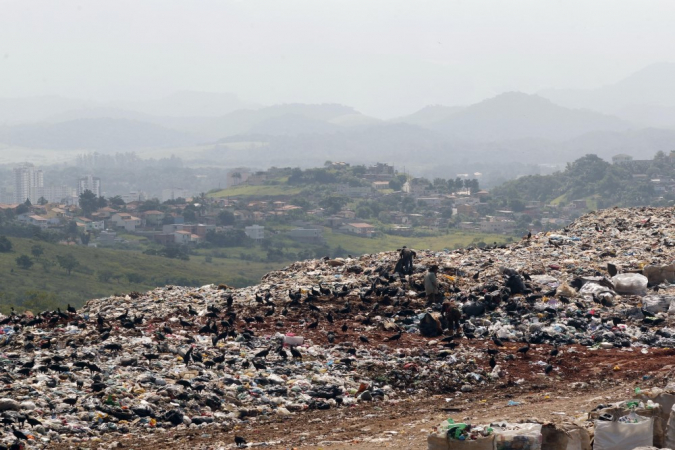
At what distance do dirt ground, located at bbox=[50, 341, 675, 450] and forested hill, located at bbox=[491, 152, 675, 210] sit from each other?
85.8 metres

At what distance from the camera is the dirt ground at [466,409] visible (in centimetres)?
786

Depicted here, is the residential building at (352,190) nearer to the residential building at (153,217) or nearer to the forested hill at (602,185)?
the forested hill at (602,185)

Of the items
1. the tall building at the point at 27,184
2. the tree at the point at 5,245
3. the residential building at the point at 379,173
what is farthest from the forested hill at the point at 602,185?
the tall building at the point at 27,184

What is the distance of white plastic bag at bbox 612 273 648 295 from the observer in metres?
13.2

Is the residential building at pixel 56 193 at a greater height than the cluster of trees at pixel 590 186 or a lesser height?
lesser

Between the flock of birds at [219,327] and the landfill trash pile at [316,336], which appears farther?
the flock of birds at [219,327]

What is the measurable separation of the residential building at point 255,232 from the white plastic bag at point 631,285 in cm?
6961

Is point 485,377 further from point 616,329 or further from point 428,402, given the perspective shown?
point 616,329

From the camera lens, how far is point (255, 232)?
3273 inches

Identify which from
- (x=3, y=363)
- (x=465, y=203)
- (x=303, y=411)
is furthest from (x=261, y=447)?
(x=465, y=203)

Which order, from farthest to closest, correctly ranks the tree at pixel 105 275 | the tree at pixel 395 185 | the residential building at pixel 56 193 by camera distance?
the residential building at pixel 56 193, the tree at pixel 395 185, the tree at pixel 105 275

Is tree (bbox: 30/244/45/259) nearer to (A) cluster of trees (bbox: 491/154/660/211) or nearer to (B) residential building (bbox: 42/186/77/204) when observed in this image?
(A) cluster of trees (bbox: 491/154/660/211)

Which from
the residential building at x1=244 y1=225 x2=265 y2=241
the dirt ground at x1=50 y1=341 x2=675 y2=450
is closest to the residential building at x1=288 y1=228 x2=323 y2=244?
the residential building at x1=244 y1=225 x2=265 y2=241

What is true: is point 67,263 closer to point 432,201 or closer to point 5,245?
point 5,245
